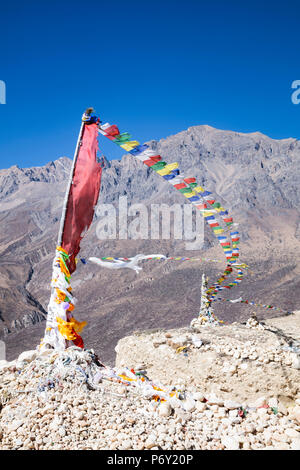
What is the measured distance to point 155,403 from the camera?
14.8 ft

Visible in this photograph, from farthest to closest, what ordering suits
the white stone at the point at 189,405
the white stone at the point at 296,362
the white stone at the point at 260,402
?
the white stone at the point at 296,362 < the white stone at the point at 260,402 < the white stone at the point at 189,405

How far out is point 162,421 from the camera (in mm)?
4102

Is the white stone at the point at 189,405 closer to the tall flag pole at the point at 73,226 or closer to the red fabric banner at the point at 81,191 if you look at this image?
the tall flag pole at the point at 73,226

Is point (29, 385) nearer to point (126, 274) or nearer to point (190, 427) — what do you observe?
point (190, 427)

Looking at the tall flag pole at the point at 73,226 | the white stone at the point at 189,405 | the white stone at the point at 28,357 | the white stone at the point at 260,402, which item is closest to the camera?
the white stone at the point at 189,405

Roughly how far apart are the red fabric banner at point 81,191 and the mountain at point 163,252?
77.0 feet

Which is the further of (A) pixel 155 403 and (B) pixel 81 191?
(B) pixel 81 191

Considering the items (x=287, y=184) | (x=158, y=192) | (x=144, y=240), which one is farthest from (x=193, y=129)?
(x=144, y=240)

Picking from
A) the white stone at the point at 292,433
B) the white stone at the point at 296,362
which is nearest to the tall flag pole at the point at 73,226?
the white stone at the point at 292,433

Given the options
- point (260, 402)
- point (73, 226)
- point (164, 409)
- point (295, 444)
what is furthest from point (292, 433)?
point (73, 226)

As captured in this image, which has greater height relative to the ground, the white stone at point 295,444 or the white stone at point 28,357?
the white stone at point 28,357

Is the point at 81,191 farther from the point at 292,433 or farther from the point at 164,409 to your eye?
the point at 292,433
